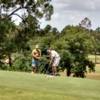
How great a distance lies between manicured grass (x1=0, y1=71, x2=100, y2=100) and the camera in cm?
1655

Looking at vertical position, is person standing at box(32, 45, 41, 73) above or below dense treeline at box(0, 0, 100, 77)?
below

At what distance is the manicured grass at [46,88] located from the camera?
16.5 m

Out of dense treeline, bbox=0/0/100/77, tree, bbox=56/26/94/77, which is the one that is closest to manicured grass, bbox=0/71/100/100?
dense treeline, bbox=0/0/100/77

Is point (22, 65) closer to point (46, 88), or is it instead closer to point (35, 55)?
point (35, 55)

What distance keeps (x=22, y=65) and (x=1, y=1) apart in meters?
11.9

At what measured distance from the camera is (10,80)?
18969 millimetres

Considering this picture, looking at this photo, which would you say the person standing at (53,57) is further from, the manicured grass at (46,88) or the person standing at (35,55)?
the manicured grass at (46,88)

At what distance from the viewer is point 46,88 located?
57.8 ft

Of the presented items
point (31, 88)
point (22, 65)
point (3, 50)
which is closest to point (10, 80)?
point (31, 88)

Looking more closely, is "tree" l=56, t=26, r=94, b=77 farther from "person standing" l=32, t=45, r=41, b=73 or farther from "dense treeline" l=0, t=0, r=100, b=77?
"person standing" l=32, t=45, r=41, b=73

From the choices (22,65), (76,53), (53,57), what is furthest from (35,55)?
(76,53)

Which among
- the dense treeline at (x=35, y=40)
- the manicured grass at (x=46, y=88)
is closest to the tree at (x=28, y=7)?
the dense treeline at (x=35, y=40)

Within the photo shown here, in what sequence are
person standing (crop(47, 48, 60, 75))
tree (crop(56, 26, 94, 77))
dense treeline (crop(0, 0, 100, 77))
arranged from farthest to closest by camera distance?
tree (crop(56, 26, 94, 77)) < dense treeline (crop(0, 0, 100, 77)) < person standing (crop(47, 48, 60, 75))

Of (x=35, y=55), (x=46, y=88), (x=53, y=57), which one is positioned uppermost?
(x=35, y=55)
